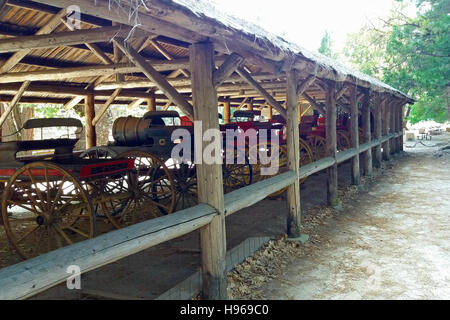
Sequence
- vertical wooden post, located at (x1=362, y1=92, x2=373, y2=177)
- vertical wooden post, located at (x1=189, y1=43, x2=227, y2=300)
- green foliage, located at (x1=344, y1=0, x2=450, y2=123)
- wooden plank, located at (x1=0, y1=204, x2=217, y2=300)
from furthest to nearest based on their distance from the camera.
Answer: green foliage, located at (x1=344, y1=0, x2=450, y2=123) < vertical wooden post, located at (x1=362, y1=92, x2=373, y2=177) < vertical wooden post, located at (x1=189, y1=43, x2=227, y2=300) < wooden plank, located at (x1=0, y1=204, x2=217, y2=300)

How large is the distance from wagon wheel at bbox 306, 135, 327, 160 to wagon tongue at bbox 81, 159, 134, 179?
612 centimetres

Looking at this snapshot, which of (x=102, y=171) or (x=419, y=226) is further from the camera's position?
(x=419, y=226)

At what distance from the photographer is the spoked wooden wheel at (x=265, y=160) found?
25.8ft

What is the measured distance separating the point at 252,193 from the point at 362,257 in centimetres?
170

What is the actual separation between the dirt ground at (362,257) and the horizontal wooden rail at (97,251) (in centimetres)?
97

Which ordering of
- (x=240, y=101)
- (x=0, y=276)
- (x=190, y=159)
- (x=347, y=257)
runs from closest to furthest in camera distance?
(x=0, y=276) < (x=347, y=257) < (x=190, y=159) < (x=240, y=101)

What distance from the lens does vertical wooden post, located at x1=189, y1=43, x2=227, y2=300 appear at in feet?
11.1

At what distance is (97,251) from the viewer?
2461 millimetres

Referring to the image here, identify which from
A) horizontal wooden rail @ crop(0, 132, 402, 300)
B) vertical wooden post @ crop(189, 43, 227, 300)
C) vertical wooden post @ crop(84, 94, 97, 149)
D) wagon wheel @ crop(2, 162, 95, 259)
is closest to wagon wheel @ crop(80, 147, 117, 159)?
wagon wheel @ crop(2, 162, 95, 259)

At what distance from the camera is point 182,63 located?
6.13m

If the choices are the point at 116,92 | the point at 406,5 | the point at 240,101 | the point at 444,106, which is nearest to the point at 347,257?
the point at 116,92

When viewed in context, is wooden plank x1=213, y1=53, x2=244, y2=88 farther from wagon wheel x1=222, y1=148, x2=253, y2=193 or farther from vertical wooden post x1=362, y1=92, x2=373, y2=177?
vertical wooden post x1=362, y1=92, x2=373, y2=177
